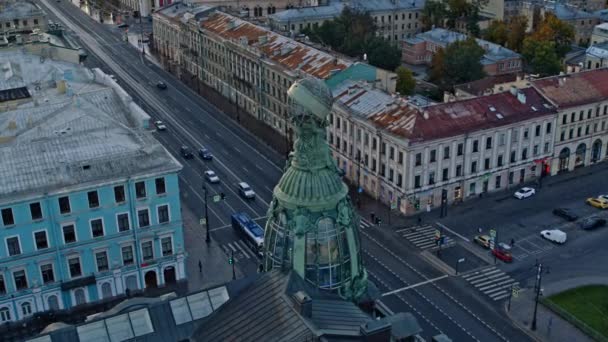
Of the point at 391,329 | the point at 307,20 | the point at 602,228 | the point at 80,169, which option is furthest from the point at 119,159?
the point at 307,20

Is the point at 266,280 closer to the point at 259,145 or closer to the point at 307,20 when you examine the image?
the point at 259,145

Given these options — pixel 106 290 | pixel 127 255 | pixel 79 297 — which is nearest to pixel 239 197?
pixel 127 255

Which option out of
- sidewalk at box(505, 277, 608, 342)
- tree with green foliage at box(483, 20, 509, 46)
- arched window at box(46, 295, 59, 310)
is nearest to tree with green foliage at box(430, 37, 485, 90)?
tree with green foliage at box(483, 20, 509, 46)

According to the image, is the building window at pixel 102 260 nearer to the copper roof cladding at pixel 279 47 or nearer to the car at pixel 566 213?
the copper roof cladding at pixel 279 47

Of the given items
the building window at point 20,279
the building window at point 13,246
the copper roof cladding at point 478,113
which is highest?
the copper roof cladding at point 478,113

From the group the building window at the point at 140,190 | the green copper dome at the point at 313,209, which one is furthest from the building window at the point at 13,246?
the green copper dome at the point at 313,209
